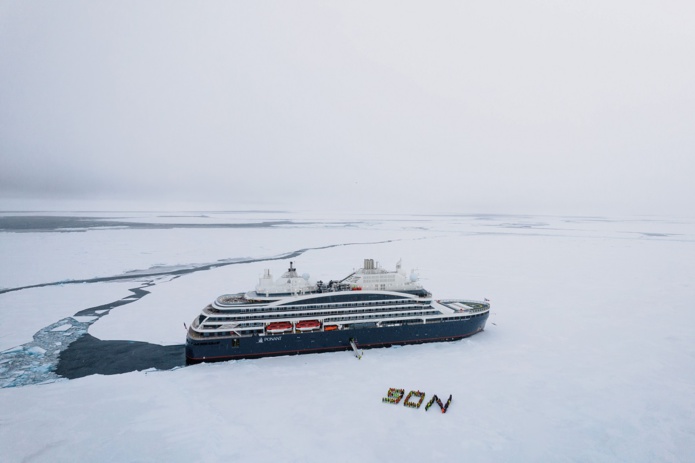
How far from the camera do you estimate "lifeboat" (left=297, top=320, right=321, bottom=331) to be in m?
27.6

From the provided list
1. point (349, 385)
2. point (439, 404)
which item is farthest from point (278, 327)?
point (439, 404)

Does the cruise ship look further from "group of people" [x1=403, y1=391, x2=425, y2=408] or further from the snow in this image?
the snow

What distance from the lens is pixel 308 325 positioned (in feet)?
91.1

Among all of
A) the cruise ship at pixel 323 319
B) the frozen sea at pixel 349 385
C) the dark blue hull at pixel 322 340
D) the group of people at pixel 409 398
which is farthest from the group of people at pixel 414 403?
the dark blue hull at pixel 322 340

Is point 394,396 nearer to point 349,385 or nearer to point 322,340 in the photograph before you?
point 349,385

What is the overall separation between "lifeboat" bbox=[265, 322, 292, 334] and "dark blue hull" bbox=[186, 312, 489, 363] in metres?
0.37

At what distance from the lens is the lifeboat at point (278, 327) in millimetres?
26969

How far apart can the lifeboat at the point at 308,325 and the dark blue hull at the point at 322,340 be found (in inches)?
17.0

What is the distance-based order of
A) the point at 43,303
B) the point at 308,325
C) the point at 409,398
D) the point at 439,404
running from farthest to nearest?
the point at 43,303 < the point at 308,325 < the point at 409,398 < the point at 439,404

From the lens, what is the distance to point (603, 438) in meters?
17.8

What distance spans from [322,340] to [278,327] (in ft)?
11.4

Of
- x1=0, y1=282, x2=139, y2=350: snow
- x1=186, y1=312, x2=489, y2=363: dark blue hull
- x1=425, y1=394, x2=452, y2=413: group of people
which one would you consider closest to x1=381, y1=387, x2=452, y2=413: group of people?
x1=425, y1=394, x2=452, y2=413: group of people

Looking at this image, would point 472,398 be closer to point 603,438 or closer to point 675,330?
point 603,438

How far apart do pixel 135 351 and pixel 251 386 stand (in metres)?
10.4
